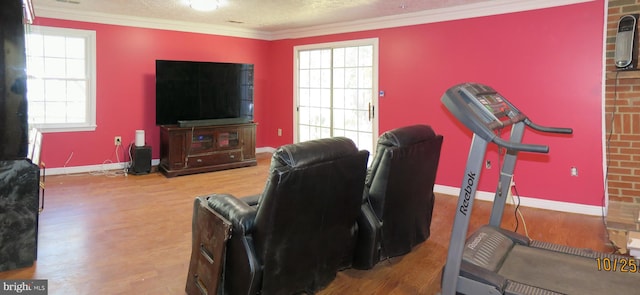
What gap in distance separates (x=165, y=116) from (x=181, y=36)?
1.41 metres

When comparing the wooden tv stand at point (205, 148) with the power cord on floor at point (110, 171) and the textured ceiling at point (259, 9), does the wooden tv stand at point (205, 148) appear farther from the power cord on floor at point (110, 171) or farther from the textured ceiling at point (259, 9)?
the textured ceiling at point (259, 9)

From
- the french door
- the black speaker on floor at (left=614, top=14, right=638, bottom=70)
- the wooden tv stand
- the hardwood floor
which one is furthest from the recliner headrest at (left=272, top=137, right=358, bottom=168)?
the wooden tv stand

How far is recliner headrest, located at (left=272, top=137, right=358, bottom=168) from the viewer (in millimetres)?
2088

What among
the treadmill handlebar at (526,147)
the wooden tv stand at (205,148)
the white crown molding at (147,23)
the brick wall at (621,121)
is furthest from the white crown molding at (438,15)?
the treadmill handlebar at (526,147)

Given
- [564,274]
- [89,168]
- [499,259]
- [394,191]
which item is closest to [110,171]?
[89,168]

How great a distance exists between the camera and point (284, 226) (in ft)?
7.16

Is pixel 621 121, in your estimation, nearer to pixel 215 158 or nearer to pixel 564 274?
pixel 564 274

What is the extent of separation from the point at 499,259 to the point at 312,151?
1361mm

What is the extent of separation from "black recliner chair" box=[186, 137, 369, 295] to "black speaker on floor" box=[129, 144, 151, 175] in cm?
391

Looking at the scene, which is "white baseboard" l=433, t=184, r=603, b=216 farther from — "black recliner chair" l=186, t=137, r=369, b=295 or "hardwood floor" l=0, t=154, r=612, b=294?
"black recliner chair" l=186, t=137, r=369, b=295

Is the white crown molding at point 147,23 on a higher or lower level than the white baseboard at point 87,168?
higher
